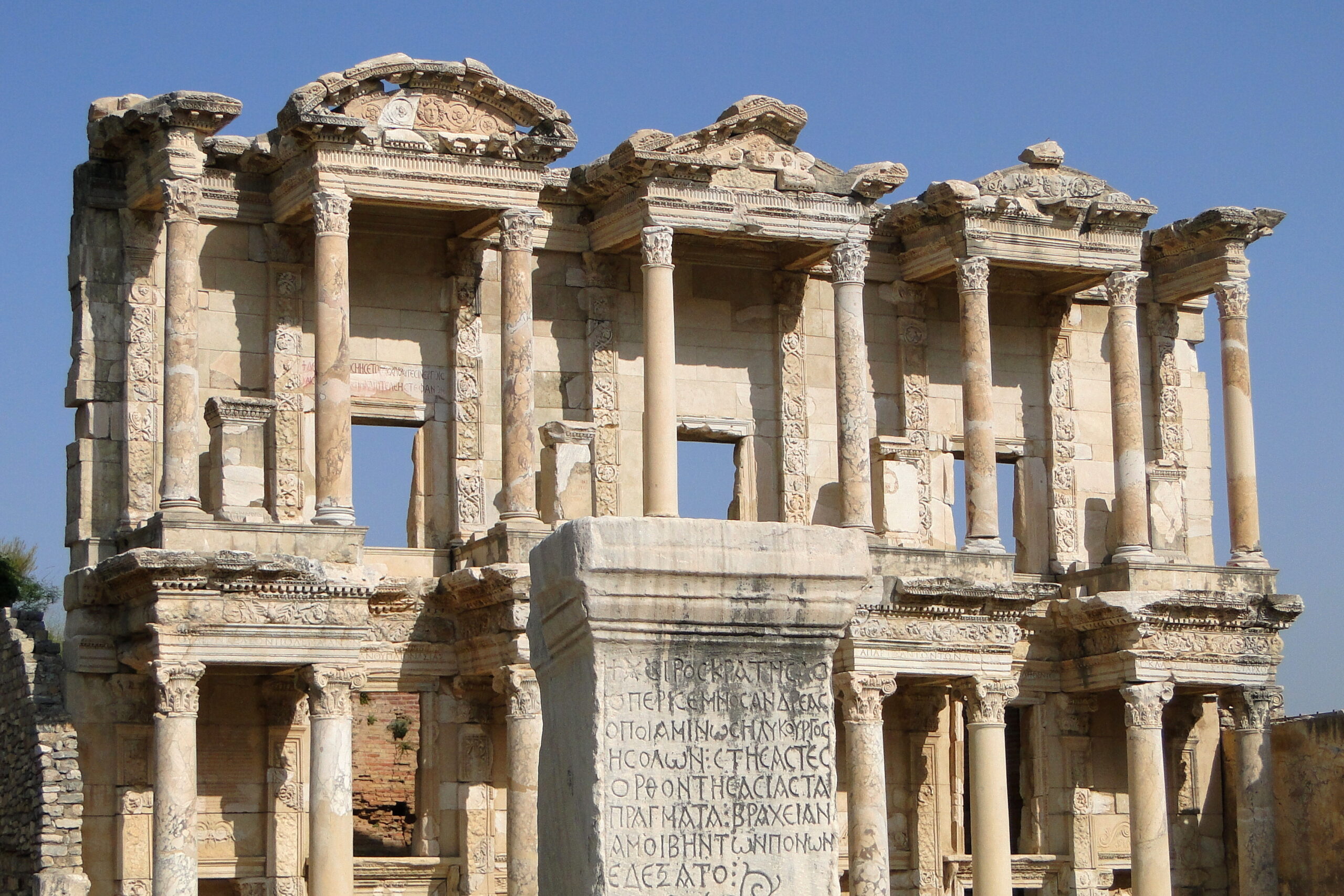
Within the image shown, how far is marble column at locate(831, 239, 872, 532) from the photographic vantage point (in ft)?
79.0

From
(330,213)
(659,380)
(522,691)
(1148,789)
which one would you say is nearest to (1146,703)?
(1148,789)

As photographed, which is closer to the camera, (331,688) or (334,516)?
(331,688)

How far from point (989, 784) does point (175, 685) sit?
863cm

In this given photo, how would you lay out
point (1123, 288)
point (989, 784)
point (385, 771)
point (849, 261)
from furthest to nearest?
1. point (385, 771)
2. point (1123, 288)
3. point (849, 261)
4. point (989, 784)

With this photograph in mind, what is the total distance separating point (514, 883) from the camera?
2184 centimetres

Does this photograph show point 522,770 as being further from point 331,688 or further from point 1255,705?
point 1255,705

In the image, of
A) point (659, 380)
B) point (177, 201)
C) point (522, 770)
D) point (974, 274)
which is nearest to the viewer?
point (177, 201)

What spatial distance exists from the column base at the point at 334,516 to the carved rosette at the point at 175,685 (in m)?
2.03

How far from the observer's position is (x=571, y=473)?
947 inches

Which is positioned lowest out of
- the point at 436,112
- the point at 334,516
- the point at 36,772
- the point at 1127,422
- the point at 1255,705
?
the point at 36,772

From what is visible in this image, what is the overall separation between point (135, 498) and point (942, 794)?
9611 mm

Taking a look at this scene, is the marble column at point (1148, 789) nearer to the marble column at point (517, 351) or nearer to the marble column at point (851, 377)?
the marble column at point (851, 377)

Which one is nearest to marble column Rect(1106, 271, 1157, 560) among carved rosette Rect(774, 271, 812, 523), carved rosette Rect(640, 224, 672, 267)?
carved rosette Rect(774, 271, 812, 523)

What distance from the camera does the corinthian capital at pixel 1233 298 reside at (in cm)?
2617
